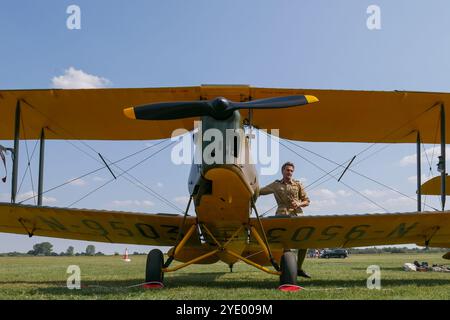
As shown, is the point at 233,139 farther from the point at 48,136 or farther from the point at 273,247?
the point at 48,136

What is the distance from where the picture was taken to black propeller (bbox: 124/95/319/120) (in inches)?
234

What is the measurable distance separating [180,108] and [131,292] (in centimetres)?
229

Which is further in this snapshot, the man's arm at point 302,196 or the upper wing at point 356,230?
the man's arm at point 302,196

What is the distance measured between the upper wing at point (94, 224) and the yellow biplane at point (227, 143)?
0.05 feet

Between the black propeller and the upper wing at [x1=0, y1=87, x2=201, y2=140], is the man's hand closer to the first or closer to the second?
the upper wing at [x1=0, y1=87, x2=201, y2=140]

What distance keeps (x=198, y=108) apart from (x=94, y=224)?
9.45 feet

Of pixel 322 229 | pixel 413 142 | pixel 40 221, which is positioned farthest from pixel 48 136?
pixel 413 142

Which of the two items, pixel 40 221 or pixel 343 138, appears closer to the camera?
pixel 40 221

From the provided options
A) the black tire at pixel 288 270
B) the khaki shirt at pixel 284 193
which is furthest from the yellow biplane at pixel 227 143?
the khaki shirt at pixel 284 193

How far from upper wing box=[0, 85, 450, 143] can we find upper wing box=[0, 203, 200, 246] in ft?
6.26

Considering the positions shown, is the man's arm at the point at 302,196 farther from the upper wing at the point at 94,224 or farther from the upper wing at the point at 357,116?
the upper wing at the point at 94,224

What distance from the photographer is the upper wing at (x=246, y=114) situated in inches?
309

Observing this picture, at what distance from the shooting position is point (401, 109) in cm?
852

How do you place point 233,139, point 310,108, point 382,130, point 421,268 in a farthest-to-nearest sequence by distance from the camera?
point 421,268 → point 382,130 → point 310,108 → point 233,139
